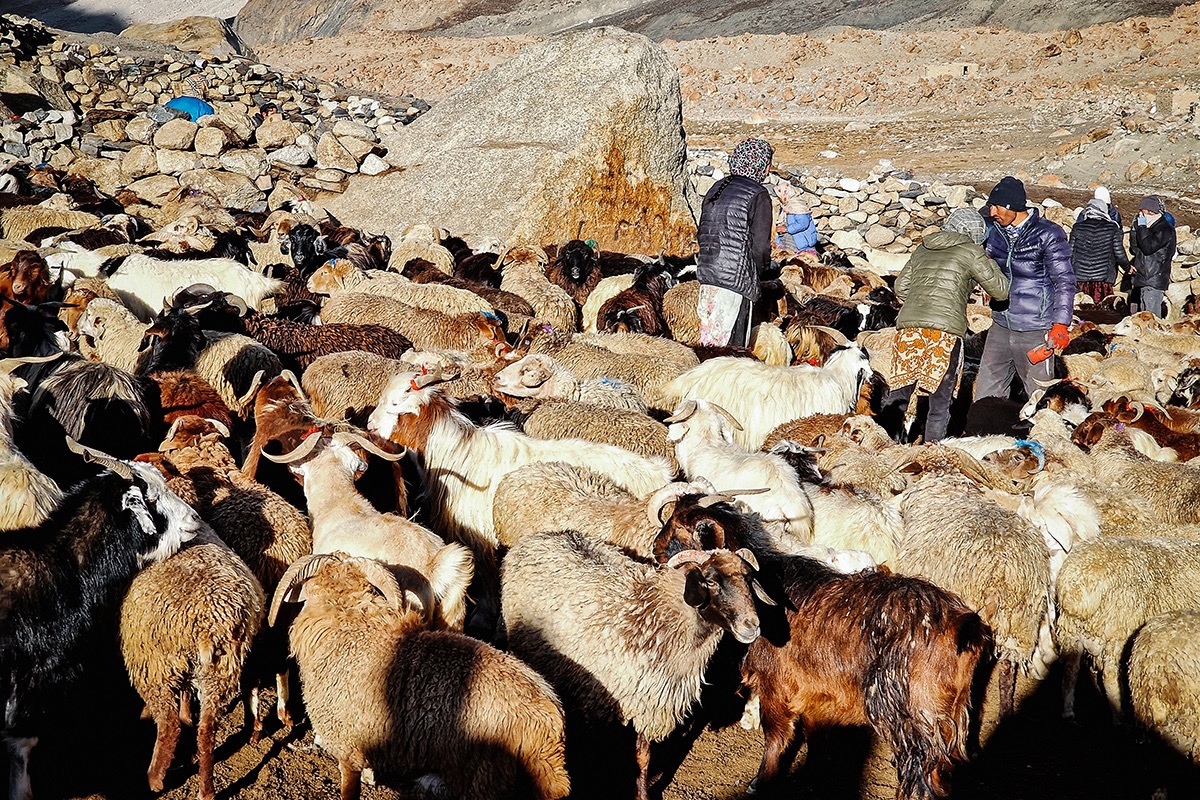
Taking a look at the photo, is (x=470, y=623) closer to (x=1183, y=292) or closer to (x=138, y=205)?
(x=138, y=205)

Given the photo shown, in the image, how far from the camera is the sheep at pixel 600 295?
9.63 m

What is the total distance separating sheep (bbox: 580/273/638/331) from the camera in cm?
963

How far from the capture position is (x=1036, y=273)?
6.73m

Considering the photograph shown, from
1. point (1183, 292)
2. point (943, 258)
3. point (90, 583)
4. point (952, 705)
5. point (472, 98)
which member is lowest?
point (1183, 292)

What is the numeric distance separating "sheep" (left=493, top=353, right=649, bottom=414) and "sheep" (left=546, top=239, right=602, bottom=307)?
3654 mm

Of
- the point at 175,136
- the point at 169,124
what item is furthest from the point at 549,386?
the point at 169,124

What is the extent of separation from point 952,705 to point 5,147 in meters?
15.6

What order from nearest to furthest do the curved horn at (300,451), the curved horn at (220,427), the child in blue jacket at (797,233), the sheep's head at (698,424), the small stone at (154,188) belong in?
the curved horn at (300,451), the curved horn at (220,427), the sheep's head at (698,424), the small stone at (154,188), the child in blue jacket at (797,233)

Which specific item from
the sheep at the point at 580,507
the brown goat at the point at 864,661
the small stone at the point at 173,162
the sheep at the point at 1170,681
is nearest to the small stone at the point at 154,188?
the small stone at the point at 173,162

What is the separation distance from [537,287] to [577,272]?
0.87 meters

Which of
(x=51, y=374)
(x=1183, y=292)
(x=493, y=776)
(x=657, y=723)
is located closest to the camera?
(x=493, y=776)

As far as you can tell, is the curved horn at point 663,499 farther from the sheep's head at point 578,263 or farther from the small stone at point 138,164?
the small stone at point 138,164

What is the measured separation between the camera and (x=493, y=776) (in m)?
3.26

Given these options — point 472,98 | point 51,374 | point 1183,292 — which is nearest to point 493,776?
point 51,374
